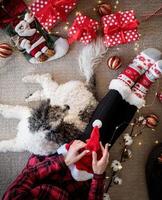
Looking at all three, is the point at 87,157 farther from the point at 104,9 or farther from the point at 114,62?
the point at 104,9

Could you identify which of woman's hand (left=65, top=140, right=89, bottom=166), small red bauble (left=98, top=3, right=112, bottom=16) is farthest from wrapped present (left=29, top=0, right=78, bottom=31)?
woman's hand (left=65, top=140, right=89, bottom=166)

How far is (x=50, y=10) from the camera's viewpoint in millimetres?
1604

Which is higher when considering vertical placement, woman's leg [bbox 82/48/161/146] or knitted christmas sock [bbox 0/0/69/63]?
knitted christmas sock [bbox 0/0/69/63]

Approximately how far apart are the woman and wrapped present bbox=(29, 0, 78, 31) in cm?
34

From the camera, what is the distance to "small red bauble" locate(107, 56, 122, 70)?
167cm

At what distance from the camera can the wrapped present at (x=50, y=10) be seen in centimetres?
160

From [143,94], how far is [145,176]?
0.40 metres

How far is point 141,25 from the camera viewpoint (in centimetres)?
173

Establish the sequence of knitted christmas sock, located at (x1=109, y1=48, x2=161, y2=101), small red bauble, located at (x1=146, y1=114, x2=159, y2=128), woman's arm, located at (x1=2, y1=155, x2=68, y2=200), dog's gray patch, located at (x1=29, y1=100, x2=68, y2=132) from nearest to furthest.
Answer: woman's arm, located at (x1=2, y1=155, x2=68, y2=200)
dog's gray patch, located at (x1=29, y1=100, x2=68, y2=132)
knitted christmas sock, located at (x1=109, y1=48, x2=161, y2=101)
small red bauble, located at (x1=146, y1=114, x2=159, y2=128)

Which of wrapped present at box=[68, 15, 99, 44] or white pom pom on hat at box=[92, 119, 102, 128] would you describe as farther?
wrapped present at box=[68, 15, 99, 44]

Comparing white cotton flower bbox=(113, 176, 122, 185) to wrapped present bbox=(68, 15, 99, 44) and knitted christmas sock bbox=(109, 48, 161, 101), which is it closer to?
knitted christmas sock bbox=(109, 48, 161, 101)

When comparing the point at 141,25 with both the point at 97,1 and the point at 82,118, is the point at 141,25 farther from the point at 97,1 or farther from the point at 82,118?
the point at 82,118

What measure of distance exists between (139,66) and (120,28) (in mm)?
173

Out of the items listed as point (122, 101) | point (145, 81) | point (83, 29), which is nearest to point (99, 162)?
point (122, 101)
